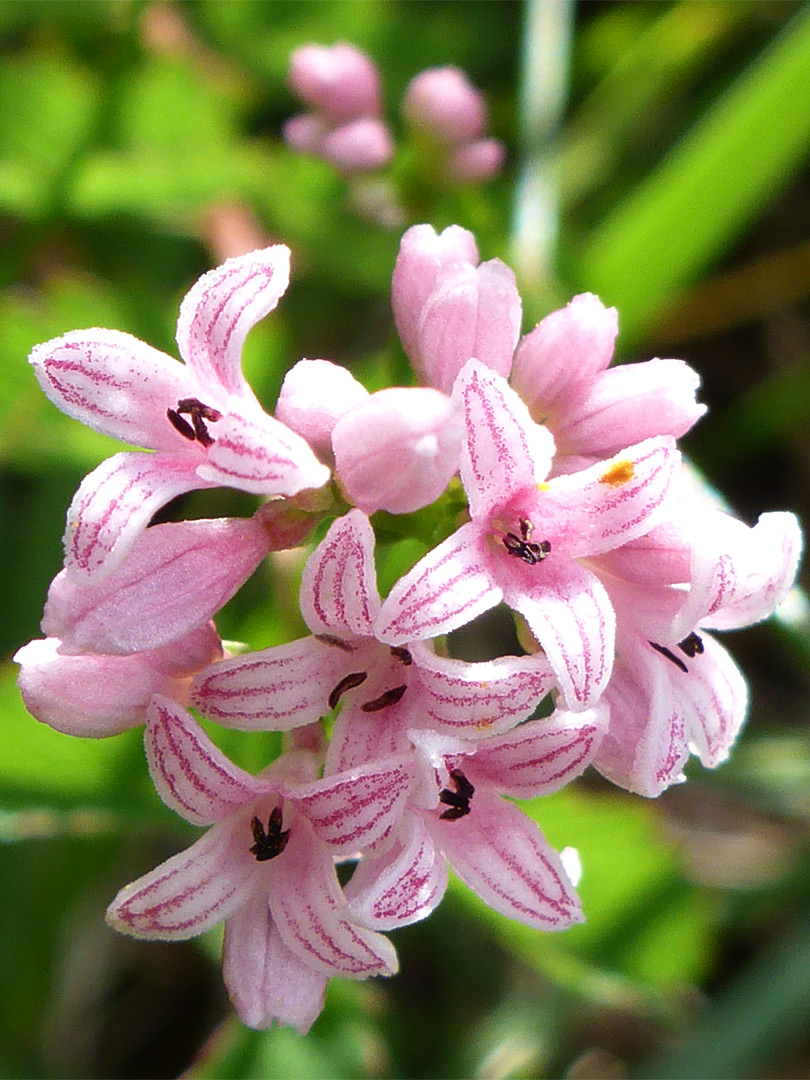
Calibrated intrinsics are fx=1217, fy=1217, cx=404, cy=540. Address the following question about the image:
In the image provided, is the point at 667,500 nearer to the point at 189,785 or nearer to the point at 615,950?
the point at 189,785

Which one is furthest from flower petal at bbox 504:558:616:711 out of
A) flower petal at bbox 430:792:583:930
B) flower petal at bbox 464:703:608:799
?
flower petal at bbox 430:792:583:930

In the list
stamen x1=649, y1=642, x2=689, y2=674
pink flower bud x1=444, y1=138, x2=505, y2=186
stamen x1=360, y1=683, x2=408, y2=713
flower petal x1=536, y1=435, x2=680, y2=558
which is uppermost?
pink flower bud x1=444, y1=138, x2=505, y2=186

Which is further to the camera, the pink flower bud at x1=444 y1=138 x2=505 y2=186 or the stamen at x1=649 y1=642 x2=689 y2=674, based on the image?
the pink flower bud at x1=444 y1=138 x2=505 y2=186

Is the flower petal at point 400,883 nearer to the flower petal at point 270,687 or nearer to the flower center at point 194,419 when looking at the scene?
the flower petal at point 270,687

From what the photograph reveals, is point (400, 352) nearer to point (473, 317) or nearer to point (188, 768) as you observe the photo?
point (473, 317)

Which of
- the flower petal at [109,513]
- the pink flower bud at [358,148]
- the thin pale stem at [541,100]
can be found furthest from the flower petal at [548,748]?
the thin pale stem at [541,100]

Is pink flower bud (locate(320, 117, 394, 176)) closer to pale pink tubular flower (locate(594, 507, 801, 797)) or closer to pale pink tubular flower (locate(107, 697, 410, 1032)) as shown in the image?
pale pink tubular flower (locate(594, 507, 801, 797))
